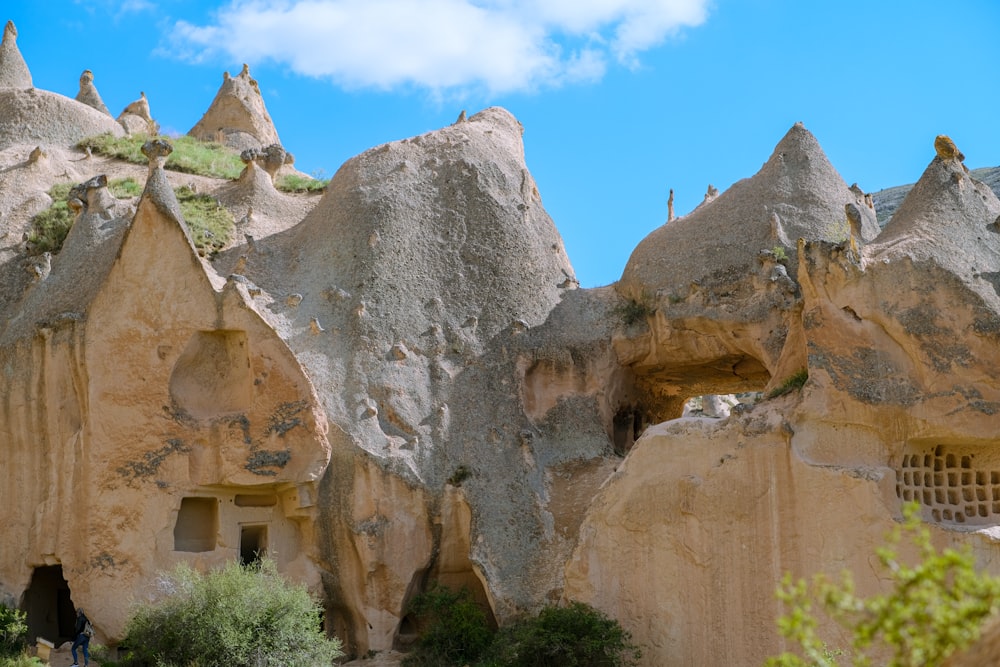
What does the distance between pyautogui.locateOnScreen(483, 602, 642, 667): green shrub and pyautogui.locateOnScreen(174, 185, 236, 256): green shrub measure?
28.6 ft

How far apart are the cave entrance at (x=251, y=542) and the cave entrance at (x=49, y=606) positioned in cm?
257

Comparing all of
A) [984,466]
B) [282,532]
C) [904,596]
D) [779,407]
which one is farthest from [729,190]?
[904,596]

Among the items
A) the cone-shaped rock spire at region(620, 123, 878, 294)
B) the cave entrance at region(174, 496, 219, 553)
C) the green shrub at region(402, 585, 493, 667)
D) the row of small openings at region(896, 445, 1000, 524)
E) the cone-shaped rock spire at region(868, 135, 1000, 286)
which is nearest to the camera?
the row of small openings at region(896, 445, 1000, 524)

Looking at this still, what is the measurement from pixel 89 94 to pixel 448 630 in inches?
817

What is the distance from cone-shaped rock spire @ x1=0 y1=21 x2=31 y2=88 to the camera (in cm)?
2989

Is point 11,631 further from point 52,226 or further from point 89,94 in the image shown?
point 89,94

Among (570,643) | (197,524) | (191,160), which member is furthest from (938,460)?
(191,160)

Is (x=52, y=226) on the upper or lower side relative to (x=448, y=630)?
upper

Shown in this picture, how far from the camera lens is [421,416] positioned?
1880 centimetres

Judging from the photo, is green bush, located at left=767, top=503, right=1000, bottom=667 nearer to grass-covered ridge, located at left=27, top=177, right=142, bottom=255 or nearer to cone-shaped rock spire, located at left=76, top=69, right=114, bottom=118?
grass-covered ridge, located at left=27, top=177, right=142, bottom=255

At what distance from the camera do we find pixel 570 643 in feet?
50.6

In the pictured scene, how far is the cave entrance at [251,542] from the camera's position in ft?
60.3

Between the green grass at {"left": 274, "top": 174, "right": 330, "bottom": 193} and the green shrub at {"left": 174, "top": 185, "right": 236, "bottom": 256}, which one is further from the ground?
the green grass at {"left": 274, "top": 174, "right": 330, "bottom": 193}

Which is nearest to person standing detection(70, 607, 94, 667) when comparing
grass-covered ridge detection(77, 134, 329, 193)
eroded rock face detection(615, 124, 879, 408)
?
eroded rock face detection(615, 124, 879, 408)
